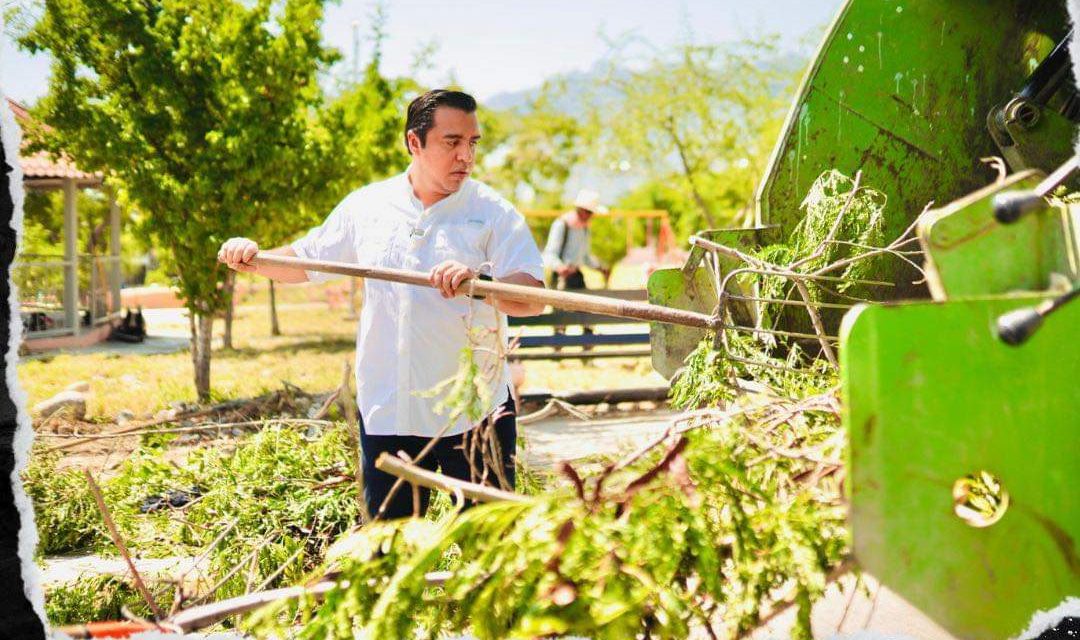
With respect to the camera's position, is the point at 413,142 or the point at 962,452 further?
the point at 413,142

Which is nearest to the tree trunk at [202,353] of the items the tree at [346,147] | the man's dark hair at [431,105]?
the tree at [346,147]

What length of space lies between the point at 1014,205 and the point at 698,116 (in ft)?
60.8

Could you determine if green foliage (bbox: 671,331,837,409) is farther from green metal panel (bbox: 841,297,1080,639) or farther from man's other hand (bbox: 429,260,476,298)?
green metal panel (bbox: 841,297,1080,639)

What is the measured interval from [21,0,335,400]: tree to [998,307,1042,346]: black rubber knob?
25.7ft

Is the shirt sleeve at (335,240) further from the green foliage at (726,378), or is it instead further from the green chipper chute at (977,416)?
the green chipper chute at (977,416)

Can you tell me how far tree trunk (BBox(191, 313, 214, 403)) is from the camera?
9.06 metres

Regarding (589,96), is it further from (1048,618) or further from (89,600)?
(1048,618)

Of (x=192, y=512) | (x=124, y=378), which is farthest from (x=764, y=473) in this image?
(x=124, y=378)

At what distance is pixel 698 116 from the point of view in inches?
755

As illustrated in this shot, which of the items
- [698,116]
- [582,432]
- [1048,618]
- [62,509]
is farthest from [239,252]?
[698,116]

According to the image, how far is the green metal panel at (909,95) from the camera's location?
3.48 meters

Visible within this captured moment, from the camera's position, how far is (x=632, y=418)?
805 centimetres

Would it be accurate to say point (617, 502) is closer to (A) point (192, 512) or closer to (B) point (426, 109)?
(B) point (426, 109)

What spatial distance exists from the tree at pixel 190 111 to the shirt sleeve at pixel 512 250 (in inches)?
227
